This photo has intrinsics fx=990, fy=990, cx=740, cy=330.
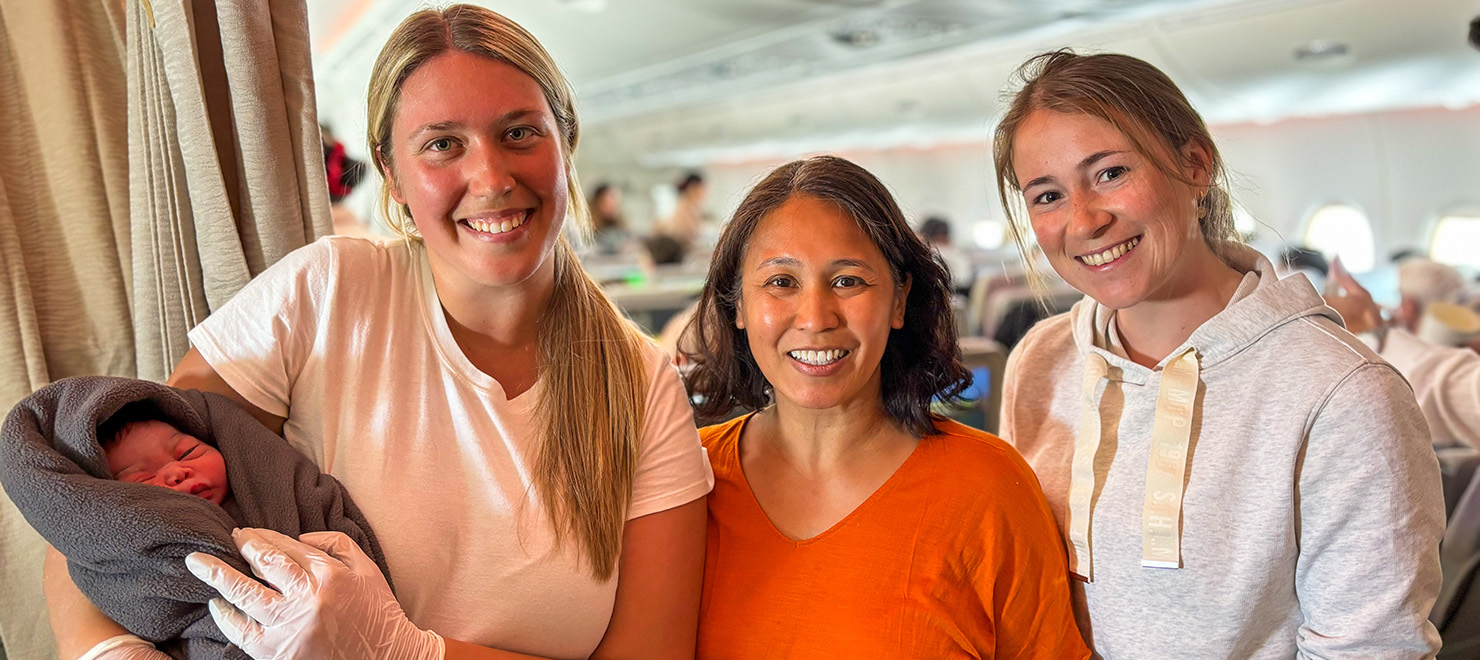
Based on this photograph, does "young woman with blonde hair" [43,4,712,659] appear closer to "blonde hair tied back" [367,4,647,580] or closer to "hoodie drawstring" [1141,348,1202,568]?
"blonde hair tied back" [367,4,647,580]

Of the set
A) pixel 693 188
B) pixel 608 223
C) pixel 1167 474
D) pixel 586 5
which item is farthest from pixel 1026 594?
pixel 608 223

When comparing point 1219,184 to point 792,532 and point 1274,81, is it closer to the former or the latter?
point 792,532

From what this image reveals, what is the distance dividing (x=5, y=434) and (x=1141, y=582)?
1.75 metres

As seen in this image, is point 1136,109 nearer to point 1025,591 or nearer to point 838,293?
point 838,293

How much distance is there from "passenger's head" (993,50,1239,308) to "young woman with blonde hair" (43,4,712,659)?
75cm

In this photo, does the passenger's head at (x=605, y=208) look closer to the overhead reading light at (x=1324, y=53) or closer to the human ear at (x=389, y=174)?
the overhead reading light at (x=1324, y=53)

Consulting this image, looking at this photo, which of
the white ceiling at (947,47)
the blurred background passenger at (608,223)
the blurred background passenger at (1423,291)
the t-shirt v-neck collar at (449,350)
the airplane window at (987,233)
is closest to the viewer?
the t-shirt v-neck collar at (449,350)

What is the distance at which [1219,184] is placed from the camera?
1748mm

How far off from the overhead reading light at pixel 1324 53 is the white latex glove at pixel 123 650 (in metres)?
6.57

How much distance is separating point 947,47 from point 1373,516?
6.87 m

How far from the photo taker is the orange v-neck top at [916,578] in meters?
1.66

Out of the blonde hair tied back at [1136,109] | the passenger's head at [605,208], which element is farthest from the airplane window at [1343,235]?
the blonde hair tied back at [1136,109]

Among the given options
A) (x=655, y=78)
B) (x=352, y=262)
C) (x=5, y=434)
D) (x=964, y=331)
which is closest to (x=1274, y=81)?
(x=964, y=331)

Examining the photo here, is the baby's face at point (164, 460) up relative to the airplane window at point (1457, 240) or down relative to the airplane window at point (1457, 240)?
up
